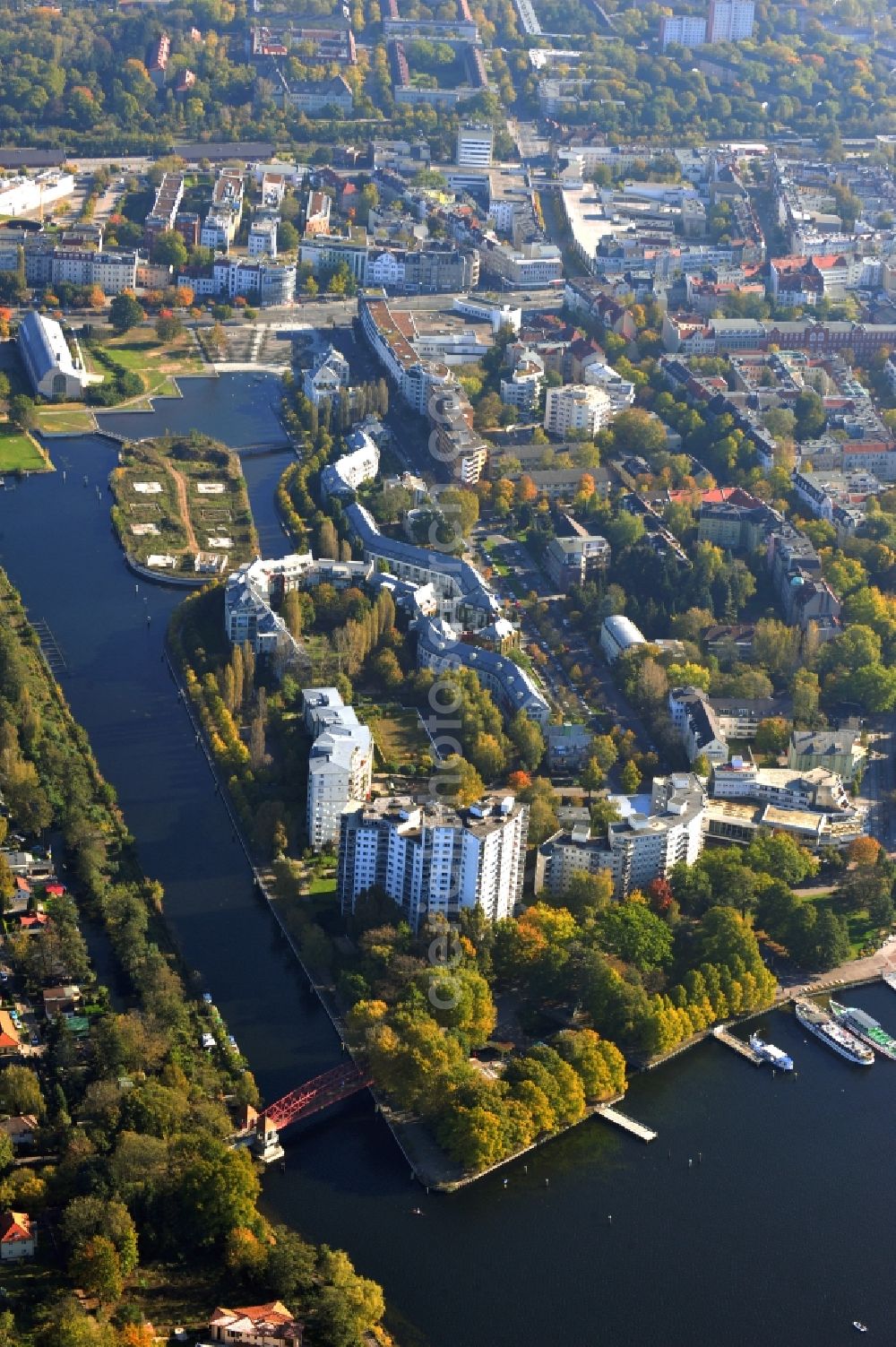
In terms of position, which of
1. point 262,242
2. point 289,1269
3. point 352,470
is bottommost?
point 262,242

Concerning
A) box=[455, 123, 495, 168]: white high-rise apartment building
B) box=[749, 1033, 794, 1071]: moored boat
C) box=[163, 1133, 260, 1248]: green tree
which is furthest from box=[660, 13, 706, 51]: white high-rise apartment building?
box=[163, 1133, 260, 1248]: green tree

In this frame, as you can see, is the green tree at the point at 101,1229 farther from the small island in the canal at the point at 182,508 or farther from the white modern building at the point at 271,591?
the small island in the canal at the point at 182,508

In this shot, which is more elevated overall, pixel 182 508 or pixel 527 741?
pixel 527 741

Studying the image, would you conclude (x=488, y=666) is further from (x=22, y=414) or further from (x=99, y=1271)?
(x=99, y=1271)

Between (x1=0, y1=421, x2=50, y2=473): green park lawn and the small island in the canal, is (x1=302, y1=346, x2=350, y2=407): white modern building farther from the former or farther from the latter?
(x1=0, y1=421, x2=50, y2=473): green park lawn

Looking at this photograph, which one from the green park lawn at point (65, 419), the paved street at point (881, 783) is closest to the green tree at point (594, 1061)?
the paved street at point (881, 783)

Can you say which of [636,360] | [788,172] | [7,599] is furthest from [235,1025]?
[788,172]

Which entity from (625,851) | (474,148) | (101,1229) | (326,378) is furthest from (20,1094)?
(474,148)
